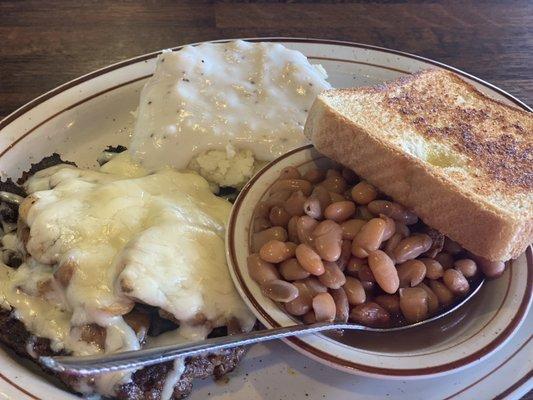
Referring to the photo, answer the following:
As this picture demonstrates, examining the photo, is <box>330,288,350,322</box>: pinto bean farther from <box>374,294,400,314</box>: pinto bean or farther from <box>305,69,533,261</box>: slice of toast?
<box>305,69,533,261</box>: slice of toast

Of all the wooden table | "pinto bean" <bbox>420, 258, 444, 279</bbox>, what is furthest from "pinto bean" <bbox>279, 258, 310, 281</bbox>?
the wooden table

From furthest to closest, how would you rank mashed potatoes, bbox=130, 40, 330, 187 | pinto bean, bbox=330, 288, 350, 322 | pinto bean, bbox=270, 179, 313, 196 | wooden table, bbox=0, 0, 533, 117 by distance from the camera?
wooden table, bbox=0, 0, 533, 117
mashed potatoes, bbox=130, 40, 330, 187
pinto bean, bbox=270, 179, 313, 196
pinto bean, bbox=330, 288, 350, 322

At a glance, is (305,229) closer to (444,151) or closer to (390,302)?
(390,302)

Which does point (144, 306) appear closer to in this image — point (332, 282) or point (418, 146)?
point (332, 282)

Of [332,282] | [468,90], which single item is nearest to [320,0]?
[468,90]

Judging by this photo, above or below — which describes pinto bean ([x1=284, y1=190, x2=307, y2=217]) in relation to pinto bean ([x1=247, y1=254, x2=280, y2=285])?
above
